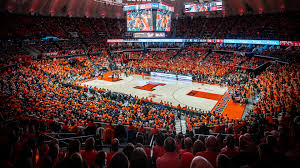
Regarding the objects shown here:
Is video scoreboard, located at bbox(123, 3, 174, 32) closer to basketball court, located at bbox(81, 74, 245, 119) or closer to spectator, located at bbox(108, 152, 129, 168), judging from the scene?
basketball court, located at bbox(81, 74, 245, 119)

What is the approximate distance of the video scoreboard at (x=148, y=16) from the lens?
3062 cm

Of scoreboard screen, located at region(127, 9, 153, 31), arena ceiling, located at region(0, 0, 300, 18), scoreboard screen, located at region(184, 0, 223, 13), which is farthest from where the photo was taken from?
scoreboard screen, located at region(184, 0, 223, 13)

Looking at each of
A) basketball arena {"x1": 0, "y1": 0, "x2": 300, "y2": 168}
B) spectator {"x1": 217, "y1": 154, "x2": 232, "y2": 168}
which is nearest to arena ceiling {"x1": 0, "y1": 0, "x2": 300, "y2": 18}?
basketball arena {"x1": 0, "y1": 0, "x2": 300, "y2": 168}

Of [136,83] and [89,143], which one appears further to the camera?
[136,83]

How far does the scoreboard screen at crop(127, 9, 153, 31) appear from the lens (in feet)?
102

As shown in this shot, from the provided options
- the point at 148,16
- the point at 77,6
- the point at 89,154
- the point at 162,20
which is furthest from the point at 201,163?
the point at 77,6

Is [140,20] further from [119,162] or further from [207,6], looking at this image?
[119,162]

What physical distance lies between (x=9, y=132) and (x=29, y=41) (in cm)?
3933

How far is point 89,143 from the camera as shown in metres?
4.05

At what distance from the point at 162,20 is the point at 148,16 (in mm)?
3012

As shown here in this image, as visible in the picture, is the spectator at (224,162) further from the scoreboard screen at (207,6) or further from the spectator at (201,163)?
the scoreboard screen at (207,6)

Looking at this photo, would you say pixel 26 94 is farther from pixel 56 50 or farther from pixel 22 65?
pixel 56 50

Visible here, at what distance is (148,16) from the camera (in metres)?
31.0

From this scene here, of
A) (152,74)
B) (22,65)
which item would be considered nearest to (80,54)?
(22,65)
